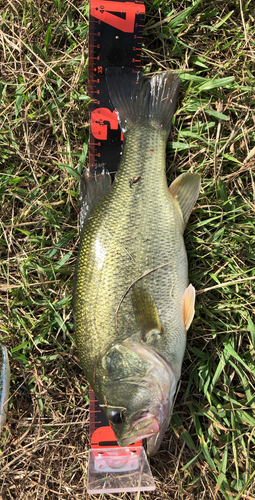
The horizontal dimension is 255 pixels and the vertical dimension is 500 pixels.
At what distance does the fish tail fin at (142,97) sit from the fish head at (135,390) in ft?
5.20

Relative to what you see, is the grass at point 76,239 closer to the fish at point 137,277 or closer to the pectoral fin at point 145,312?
the fish at point 137,277

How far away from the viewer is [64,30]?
2523 mm

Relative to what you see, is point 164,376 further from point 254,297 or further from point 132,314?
point 254,297

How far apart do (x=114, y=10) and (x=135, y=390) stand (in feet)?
Result: 8.68

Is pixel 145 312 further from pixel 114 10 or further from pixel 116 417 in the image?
pixel 114 10

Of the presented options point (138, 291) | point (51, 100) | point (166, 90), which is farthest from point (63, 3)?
point (138, 291)

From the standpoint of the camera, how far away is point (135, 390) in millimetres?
1777

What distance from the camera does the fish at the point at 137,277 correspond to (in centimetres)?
181

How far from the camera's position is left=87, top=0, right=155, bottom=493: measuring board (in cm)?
230

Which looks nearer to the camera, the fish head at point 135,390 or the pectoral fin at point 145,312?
the fish head at point 135,390

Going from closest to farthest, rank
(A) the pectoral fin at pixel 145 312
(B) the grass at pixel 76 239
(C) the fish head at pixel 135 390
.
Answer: (C) the fish head at pixel 135 390
(A) the pectoral fin at pixel 145 312
(B) the grass at pixel 76 239

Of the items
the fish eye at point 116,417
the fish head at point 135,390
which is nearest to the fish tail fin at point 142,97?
the fish head at point 135,390

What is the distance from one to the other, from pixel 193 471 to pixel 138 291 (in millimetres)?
1677

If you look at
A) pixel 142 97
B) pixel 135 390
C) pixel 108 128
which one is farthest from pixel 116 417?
pixel 142 97
